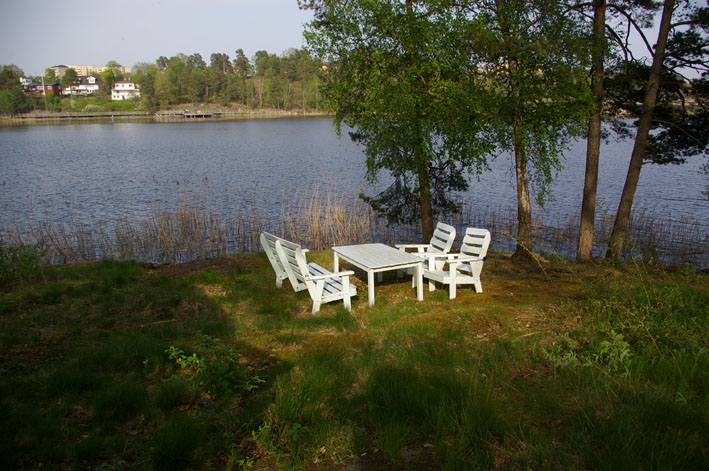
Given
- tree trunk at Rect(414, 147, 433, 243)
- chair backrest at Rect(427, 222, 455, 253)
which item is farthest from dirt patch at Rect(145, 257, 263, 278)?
tree trunk at Rect(414, 147, 433, 243)

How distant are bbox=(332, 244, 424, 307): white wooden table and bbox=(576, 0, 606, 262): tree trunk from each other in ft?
12.7

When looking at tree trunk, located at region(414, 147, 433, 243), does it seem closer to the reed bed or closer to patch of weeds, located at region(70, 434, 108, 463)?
the reed bed

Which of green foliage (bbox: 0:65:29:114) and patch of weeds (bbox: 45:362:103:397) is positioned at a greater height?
green foliage (bbox: 0:65:29:114)

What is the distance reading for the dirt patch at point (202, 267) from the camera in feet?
25.9

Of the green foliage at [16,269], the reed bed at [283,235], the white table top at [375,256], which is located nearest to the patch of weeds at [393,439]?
the white table top at [375,256]

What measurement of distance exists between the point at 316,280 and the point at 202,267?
350 centimetres

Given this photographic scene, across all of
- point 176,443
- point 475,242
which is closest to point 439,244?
point 475,242

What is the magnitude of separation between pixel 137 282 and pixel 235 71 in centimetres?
12598

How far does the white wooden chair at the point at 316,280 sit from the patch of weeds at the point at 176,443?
2.51m

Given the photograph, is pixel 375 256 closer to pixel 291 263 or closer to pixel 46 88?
pixel 291 263

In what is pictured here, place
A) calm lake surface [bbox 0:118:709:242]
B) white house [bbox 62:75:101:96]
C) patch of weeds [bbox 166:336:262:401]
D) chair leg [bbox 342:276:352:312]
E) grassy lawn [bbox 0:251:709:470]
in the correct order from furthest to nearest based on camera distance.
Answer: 1. white house [bbox 62:75:101:96]
2. calm lake surface [bbox 0:118:709:242]
3. chair leg [bbox 342:276:352:312]
4. patch of weeds [bbox 166:336:262:401]
5. grassy lawn [bbox 0:251:709:470]

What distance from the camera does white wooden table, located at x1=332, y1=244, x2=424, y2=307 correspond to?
5.80 metres

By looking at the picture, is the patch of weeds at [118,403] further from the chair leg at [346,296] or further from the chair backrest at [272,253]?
the chair backrest at [272,253]

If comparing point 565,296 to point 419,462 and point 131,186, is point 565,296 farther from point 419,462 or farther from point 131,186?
point 131,186
